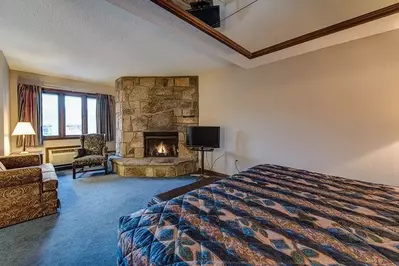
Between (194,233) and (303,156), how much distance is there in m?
2.76

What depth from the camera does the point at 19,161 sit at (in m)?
3.23

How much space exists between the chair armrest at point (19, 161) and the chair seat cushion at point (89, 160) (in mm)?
830

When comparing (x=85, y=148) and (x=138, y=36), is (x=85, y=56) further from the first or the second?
(x=85, y=148)

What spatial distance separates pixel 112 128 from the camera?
19.6 feet

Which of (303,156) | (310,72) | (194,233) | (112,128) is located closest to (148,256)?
(194,233)

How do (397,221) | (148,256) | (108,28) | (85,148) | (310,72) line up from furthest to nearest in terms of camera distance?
(85,148), (310,72), (108,28), (397,221), (148,256)

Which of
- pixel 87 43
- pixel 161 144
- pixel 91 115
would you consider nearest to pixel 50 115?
pixel 91 115

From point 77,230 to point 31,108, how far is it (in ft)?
12.5

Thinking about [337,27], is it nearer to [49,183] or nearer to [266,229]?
[266,229]

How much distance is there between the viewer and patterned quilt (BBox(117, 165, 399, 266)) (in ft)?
2.51

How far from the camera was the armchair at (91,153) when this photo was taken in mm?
4359

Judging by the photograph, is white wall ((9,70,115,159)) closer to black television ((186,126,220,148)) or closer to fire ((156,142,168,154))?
fire ((156,142,168,154))

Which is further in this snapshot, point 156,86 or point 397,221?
point 156,86

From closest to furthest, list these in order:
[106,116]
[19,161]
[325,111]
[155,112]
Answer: [325,111]
[19,161]
[155,112]
[106,116]
